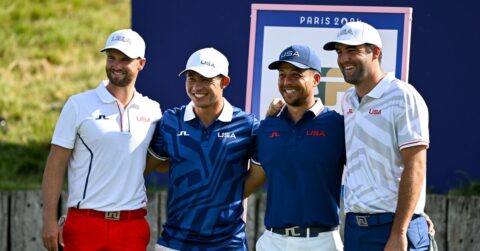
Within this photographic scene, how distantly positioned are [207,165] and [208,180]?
9 cm

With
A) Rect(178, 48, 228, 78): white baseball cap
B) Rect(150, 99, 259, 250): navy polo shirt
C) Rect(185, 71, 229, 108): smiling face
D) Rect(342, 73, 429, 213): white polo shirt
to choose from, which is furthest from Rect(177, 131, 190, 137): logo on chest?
Rect(342, 73, 429, 213): white polo shirt

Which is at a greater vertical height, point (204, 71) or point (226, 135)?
point (204, 71)

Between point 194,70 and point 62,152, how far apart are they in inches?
36.2

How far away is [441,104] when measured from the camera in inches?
360

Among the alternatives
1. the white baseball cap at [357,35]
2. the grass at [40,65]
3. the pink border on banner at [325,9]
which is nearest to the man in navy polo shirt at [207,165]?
the pink border on banner at [325,9]

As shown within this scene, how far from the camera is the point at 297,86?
660 centimetres

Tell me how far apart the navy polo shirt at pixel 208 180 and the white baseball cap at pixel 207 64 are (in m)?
0.24

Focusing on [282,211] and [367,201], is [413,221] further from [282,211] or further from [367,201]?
[282,211]

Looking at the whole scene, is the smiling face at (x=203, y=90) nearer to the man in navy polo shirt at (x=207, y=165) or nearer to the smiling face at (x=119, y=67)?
the man in navy polo shirt at (x=207, y=165)

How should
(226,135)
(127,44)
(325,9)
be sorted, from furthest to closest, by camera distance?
(325,9) → (127,44) → (226,135)

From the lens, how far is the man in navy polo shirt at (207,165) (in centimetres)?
679

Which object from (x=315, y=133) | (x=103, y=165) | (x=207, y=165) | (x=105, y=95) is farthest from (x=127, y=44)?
(x=315, y=133)

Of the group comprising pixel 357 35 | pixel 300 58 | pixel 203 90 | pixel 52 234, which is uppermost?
pixel 357 35

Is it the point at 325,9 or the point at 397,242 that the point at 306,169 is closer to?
the point at 397,242
